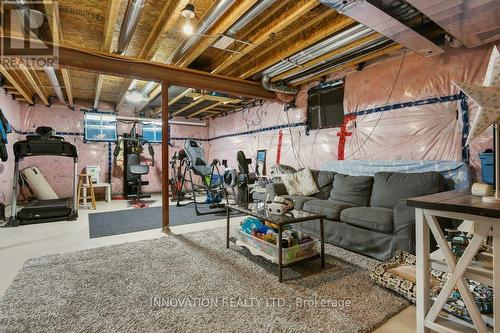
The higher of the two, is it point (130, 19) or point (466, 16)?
point (130, 19)

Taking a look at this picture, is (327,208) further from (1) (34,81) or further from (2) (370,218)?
(1) (34,81)

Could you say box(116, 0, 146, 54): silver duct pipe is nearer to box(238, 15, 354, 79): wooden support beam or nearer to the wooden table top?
box(238, 15, 354, 79): wooden support beam

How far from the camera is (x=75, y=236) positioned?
11.4ft

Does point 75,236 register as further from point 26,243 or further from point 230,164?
point 230,164

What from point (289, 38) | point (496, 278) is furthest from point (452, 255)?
point (289, 38)

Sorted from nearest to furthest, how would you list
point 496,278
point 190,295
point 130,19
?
point 496,278, point 190,295, point 130,19

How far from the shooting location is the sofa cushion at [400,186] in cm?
280

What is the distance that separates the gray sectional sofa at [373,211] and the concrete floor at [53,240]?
840 millimetres

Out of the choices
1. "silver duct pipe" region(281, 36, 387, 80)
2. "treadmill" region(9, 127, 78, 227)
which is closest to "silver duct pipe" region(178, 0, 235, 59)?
"silver duct pipe" region(281, 36, 387, 80)

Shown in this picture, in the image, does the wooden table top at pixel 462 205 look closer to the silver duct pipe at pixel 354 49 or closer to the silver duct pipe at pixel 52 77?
the silver duct pipe at pixel 354 49

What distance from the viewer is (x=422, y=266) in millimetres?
1404

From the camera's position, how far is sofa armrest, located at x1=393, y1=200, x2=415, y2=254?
240cm

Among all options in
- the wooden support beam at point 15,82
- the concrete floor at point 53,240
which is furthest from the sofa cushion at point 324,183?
the wooden support beam at point 15,82

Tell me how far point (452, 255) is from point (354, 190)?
218 centimetres
